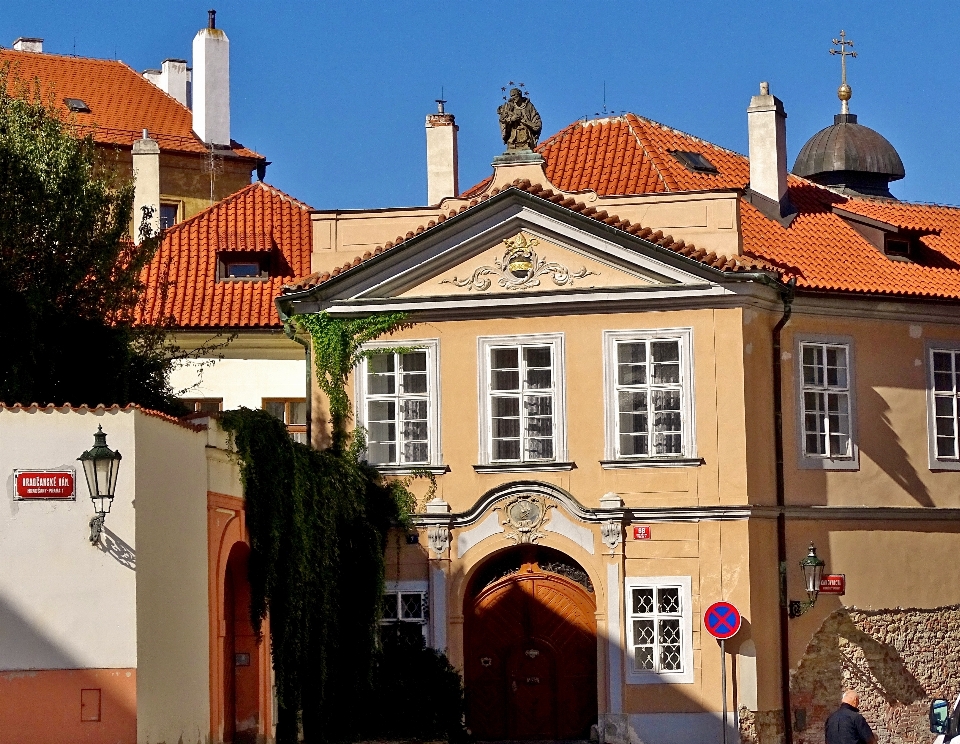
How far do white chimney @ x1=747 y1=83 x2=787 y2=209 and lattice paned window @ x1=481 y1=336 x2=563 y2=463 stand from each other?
208 inches

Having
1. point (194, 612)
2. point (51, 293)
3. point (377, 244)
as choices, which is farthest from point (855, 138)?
point (194, 612)

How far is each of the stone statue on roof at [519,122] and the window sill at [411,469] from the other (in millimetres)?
5043

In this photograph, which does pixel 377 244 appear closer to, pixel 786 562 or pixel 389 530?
pixel 389 530

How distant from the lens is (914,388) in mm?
34250

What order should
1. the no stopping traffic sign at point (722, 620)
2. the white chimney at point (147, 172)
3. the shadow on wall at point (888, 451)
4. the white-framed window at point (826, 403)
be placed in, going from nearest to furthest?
the no stopping traffic sign at point (722, 620), the white-framed window at point (826, 403), the shadow on wall at point (888, 451), the white chimney at point (147, 172)

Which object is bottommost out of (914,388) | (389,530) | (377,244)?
(389,530)

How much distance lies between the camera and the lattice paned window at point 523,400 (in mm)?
32906

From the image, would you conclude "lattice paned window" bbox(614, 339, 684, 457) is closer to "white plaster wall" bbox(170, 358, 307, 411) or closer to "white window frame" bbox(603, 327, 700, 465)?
"white window frame" bbox(603, 327, 700, 465)

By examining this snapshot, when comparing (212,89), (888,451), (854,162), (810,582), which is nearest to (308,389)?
(810,582)

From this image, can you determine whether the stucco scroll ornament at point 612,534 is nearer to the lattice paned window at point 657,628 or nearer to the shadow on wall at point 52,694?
the lattice paned window at point 657,628

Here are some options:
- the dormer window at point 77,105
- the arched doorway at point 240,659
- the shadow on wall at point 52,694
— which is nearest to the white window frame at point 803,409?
the arched doorway at point 240,659

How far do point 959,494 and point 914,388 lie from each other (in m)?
1.76

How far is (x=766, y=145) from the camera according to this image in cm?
3603

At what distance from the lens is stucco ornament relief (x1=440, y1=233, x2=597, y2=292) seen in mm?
33031
